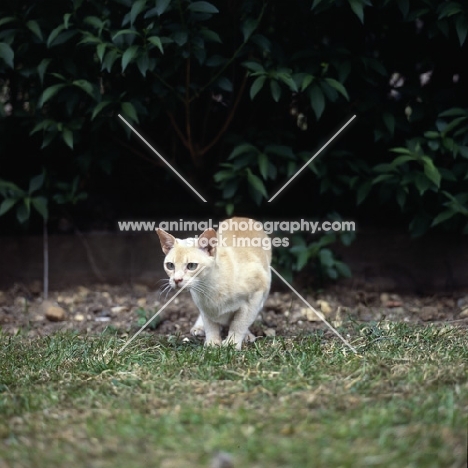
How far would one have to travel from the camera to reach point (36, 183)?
4.89 meters

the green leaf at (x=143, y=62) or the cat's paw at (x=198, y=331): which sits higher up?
the green leaf at (x=143, y=62)

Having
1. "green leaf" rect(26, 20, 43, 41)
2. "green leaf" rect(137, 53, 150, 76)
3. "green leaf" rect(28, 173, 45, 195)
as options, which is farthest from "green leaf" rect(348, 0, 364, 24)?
"green leaf" rect(28, 173, 45, 195)

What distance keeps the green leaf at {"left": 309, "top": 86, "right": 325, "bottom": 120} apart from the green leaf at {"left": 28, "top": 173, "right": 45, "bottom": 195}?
191cm

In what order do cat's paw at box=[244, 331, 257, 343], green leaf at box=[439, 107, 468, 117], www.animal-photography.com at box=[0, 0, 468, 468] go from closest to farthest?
www.animal-photography.com at box=[0, 0, 468, 468], cat's paw at box=[244, 331, 257, 343], green leaf at box=[439, 107, 468, 117]

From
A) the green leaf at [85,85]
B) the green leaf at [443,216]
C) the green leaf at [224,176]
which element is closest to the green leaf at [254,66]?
the green leaf at [224,176]

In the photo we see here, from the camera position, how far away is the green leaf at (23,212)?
477cm

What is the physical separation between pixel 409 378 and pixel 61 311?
2430mm

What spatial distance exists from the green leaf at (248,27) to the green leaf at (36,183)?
1.69 metres

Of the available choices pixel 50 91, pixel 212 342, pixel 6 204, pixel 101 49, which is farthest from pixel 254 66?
pixel 6 204

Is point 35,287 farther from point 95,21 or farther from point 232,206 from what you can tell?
point 95,21

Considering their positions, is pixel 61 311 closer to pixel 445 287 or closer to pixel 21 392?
pixel 21 392

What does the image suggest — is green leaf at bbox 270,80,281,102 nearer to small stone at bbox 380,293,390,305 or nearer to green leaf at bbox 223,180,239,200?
green leaf at bbox 223,180,239,200

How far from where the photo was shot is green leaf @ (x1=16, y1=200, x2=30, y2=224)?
188 inches

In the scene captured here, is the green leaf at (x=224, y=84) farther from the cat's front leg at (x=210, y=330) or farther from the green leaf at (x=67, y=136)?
the cat's front leg at (x=210, y=330)
